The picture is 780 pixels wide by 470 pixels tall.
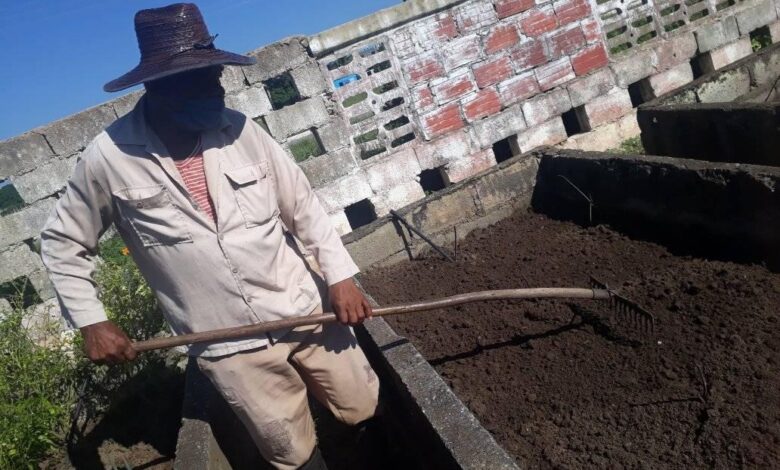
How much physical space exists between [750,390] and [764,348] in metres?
0.29

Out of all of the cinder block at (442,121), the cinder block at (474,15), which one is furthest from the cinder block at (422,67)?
the cinder block at (474,15)

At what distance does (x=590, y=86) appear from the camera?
612 centimetres

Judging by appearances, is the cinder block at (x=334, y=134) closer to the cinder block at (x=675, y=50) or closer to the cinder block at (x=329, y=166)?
the cinder block at (x=329, y=166)

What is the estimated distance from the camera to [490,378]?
2773 millimetres

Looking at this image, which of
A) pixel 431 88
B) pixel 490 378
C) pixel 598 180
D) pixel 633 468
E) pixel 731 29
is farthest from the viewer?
pixel 731 29

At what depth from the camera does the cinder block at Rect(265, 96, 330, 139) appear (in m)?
5.11

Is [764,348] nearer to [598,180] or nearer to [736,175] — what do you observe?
[736,175]

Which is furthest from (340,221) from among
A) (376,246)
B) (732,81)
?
(732,81)

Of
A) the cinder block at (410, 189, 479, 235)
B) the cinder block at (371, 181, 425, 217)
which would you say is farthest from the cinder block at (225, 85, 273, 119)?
the cinder block at (410, 189, 479, 235)

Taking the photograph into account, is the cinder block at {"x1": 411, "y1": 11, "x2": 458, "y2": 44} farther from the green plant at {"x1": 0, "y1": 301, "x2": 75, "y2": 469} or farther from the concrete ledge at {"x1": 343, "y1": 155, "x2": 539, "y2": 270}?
the green plant at {"x1": 0, "y1": 301, "x2": 75, "y2": 469}

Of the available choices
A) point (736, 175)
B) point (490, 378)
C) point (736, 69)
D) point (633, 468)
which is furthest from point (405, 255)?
point (736, 69)

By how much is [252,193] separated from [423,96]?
3607 millimetres

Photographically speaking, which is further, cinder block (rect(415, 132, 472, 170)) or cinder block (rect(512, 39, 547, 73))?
cinder block (rect(512, 39, 547, 73))

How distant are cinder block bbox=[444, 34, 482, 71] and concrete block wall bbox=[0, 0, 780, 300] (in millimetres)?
12
